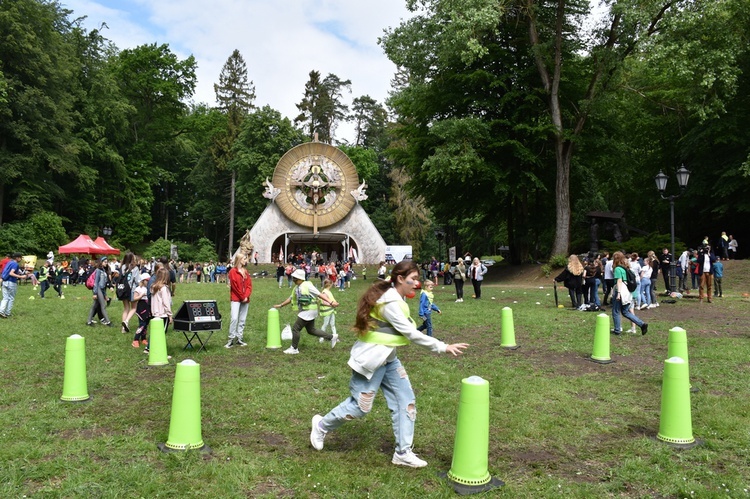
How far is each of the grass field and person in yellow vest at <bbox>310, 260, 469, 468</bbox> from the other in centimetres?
39

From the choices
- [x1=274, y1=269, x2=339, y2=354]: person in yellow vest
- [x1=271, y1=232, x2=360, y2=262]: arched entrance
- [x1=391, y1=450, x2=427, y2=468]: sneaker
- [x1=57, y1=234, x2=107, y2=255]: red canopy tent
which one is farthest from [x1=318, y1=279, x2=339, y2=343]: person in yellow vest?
[x1=271, y1=232, x2=360, y2=262]: arched entrance

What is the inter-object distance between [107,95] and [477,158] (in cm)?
3724

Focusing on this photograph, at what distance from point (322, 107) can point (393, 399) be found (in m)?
63.7

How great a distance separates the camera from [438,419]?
19.0 feet

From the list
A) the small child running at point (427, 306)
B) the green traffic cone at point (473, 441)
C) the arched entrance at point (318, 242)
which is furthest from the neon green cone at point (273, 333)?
the arched entrance at point (318, 242)

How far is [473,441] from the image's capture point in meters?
4.14

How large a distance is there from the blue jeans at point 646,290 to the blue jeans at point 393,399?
12.8m

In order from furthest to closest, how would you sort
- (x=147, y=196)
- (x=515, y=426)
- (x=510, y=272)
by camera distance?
1. (x=147, y=196)
2. (x=510, y=272)
3. (x=515, y=426)

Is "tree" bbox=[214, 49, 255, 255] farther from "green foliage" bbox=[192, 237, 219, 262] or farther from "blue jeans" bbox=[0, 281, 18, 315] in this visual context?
"blue jeans" bbox=[0, 281, 18, 315]

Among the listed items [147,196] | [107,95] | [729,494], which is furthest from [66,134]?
[729,494]

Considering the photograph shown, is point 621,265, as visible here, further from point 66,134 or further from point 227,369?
point 66,134

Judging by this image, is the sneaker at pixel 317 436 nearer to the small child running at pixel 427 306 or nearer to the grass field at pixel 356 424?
the grass field at pixel 356 424

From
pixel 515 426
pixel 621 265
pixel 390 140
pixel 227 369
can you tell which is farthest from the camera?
pixel 390 140

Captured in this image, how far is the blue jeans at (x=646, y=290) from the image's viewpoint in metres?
15.2
